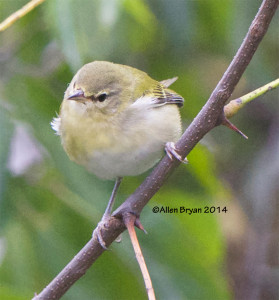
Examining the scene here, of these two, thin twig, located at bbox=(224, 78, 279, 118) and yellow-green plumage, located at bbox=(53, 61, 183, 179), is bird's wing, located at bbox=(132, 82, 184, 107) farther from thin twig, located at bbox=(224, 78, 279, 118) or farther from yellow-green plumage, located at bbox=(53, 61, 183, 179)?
thin twig, located at bbox=(224, 78, 279, 118)

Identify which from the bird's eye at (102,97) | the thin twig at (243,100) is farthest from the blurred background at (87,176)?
the thin twig at (243,100)

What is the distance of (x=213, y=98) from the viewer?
1282 millimetres

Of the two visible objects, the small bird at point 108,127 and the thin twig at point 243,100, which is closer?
the thin twig at point 243,100

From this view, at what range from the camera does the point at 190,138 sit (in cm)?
133

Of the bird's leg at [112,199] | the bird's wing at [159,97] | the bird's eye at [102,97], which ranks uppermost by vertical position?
the bird's wing at [159,97]

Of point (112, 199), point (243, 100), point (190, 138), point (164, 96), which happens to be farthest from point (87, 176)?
point (243, 100)

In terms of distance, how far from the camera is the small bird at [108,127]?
6.24 feet

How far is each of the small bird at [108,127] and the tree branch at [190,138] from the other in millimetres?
382

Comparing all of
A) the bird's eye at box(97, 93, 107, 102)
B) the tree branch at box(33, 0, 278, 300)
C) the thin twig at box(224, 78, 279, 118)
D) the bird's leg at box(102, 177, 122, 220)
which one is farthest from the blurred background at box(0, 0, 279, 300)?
the thin twig at box(224, 78, 279, 118)

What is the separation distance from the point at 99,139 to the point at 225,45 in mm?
736

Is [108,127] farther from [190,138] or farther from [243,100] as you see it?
[243,100]

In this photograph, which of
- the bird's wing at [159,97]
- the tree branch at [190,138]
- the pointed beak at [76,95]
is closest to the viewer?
the tree branch at [190,138]

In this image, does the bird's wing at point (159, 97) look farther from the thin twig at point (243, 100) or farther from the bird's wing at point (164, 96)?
the thin twig at point (243, 100)

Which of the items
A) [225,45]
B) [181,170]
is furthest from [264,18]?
[225,45]
